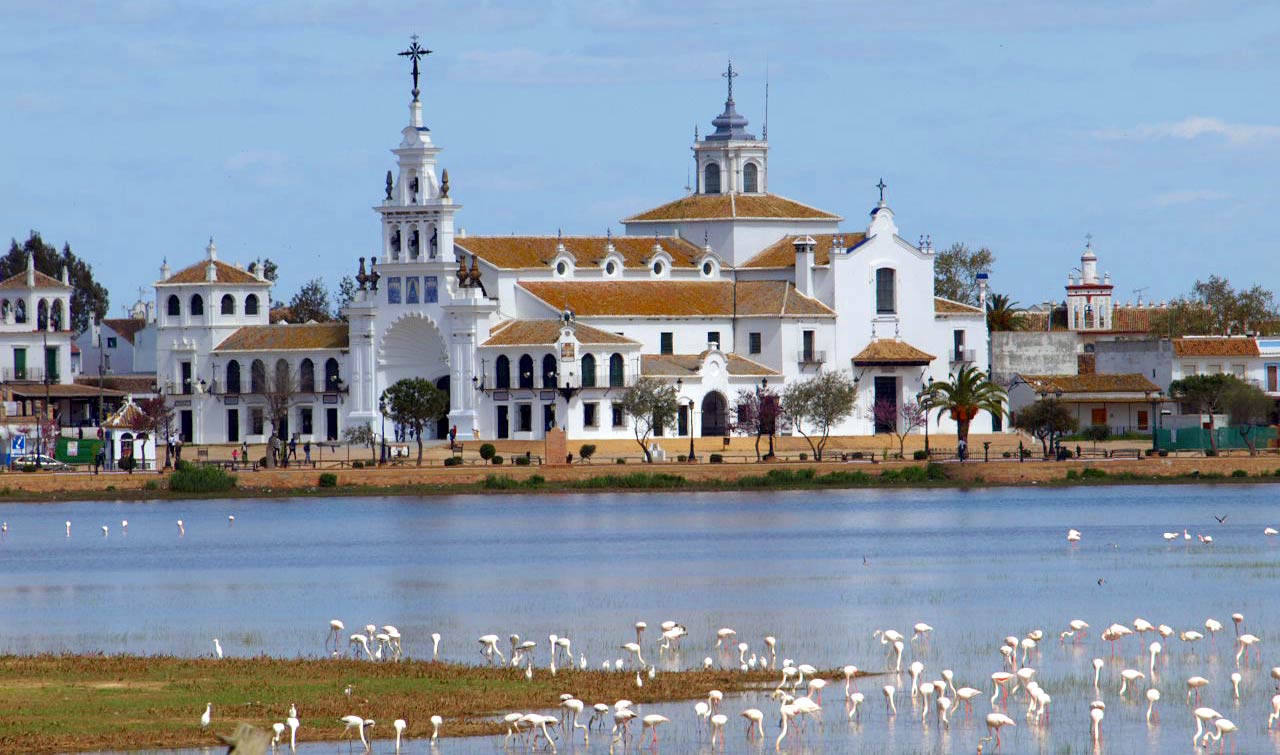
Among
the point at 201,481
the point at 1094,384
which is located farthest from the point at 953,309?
the point at 201,481

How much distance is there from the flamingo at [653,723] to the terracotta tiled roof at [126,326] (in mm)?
99070

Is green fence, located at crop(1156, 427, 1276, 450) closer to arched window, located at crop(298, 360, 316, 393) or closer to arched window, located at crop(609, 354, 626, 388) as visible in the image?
arched window, located at crop(609, 354, 626, 388)

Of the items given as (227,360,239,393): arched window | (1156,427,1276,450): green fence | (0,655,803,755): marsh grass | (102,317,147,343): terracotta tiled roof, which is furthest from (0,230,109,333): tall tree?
(0,655,803,755): marsh grass

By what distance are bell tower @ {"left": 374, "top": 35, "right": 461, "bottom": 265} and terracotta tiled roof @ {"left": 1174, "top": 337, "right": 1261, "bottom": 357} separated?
1276 inches

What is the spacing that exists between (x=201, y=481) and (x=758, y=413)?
80.5 ft

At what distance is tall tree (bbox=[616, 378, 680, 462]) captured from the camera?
8850 centimetres

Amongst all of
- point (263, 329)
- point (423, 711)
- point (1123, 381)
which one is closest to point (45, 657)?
point (423, 711)

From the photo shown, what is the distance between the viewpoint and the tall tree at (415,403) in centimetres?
8950

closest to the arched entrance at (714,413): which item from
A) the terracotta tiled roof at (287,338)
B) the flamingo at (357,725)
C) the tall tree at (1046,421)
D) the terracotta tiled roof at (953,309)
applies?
the tall tree at (1046,421)

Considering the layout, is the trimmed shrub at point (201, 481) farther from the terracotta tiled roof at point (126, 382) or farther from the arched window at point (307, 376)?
the terracotta tiled roof at point (126, 382)

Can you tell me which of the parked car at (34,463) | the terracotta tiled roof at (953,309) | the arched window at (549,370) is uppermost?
the terracotta tiled roof at (953,309)

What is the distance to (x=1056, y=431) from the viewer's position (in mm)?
90812

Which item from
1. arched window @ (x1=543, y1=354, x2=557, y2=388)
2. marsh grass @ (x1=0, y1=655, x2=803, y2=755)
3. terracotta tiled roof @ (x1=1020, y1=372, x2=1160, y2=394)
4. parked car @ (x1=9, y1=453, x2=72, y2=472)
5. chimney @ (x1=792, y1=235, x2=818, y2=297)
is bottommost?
marsh grass @ (x1=0, y1=655, x2=803, y2=755)

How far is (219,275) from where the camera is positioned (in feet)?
338
